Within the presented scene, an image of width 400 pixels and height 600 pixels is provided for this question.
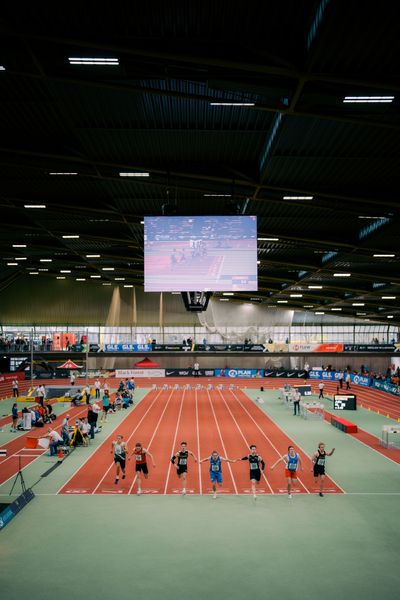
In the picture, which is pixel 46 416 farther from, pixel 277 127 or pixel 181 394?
pixel 277 127

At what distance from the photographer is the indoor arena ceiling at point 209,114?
31.7 feet

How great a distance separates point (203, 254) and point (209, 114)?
12.3 feet

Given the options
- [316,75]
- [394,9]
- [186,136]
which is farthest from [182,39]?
[186,136]

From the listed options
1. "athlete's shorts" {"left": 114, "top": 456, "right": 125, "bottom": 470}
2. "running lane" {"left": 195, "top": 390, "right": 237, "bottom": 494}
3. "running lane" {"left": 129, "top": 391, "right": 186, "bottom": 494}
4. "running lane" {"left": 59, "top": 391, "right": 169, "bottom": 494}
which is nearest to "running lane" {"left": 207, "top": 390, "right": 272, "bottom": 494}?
"running lane" {"left": 195, "top": 390, "right": 237, "bottom": 494}

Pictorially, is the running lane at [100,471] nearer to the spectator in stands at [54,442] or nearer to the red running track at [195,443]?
the red running track at [195,443]

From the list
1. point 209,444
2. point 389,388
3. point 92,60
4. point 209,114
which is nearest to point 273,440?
point 209,444

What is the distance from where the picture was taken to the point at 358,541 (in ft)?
39.2

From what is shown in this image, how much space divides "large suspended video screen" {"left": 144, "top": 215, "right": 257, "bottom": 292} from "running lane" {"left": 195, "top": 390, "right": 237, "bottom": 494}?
6602 millimetres

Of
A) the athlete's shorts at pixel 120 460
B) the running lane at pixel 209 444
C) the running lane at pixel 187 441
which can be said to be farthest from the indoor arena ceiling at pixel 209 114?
the running lane at pixel 209 444

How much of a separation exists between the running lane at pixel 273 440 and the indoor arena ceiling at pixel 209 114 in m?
9.19

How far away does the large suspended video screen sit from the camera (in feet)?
47.1

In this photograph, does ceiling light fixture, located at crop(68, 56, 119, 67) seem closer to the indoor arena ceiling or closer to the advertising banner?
the indoor arena ceiling

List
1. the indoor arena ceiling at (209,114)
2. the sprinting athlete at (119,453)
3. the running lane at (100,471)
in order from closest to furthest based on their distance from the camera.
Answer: the indoor arena ceiling at (209,114), the running lane at (100,471), the sprinting athlete at (119,453)

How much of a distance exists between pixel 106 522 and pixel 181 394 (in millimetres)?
32464
